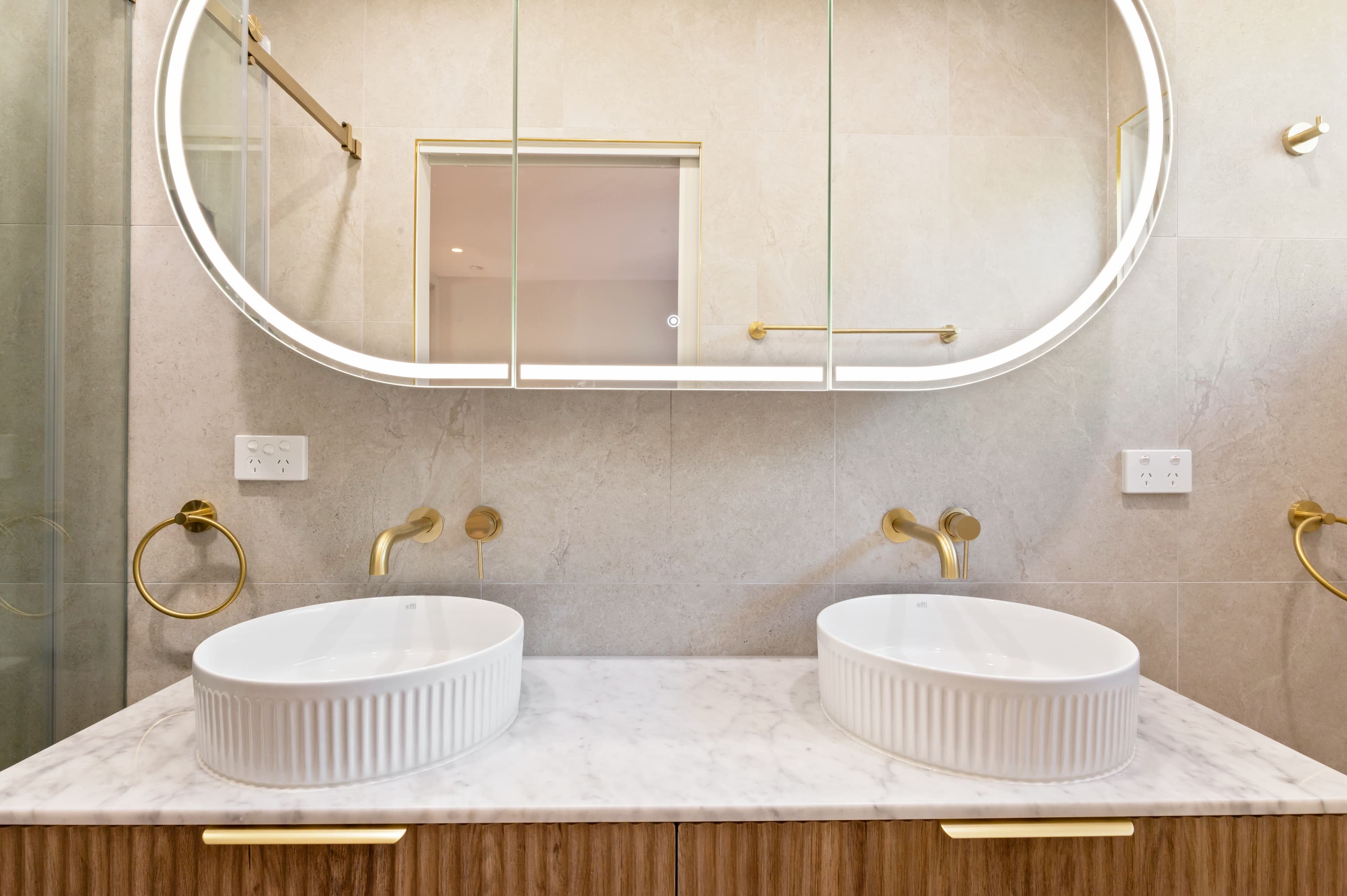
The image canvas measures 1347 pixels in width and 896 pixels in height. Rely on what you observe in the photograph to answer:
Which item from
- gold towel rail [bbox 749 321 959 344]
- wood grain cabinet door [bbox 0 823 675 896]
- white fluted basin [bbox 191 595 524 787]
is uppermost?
gold towel rail [bbox 749 321 959 344]

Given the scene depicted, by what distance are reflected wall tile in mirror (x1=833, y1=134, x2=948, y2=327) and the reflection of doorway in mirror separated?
249 mm

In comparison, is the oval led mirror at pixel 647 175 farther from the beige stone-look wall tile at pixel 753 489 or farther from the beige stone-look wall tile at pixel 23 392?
the beige stone-look wall tile at pixel 23 392

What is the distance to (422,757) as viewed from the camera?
668mm

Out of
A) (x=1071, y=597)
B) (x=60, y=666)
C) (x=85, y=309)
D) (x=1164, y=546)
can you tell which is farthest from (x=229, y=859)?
(x=1164, y=546)

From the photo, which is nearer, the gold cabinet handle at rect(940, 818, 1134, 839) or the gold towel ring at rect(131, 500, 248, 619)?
the gold cabinet handle at rect(940, 818, 1134, 839)

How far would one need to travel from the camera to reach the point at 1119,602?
1.05 metres

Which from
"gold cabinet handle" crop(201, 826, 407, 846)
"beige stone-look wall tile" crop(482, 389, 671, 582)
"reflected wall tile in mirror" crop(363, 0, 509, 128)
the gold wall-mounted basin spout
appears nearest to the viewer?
"gold cabinet handle" crop(201, 826, 407, 846)

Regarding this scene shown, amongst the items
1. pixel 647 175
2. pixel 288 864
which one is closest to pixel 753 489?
pixel 647 175

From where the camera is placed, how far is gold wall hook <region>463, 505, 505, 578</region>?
964mm

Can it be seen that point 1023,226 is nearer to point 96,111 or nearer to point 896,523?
point 896,523

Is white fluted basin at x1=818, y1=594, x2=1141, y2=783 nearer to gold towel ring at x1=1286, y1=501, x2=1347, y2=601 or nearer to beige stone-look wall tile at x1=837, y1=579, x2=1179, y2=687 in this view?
beige stone-look wall tile at x1=837, y1=579, x2=1179, y2=687

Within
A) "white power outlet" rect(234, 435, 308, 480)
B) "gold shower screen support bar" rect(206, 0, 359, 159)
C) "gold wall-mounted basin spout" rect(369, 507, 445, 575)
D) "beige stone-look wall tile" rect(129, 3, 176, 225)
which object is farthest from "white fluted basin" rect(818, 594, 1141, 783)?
"beige stone-look wall tile" rect(129, 3, 176, 225)

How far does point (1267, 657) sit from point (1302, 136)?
0.93m

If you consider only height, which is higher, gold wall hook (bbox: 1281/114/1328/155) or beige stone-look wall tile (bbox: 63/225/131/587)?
gold wall hook (bbox: 1281/114/1328/155)
